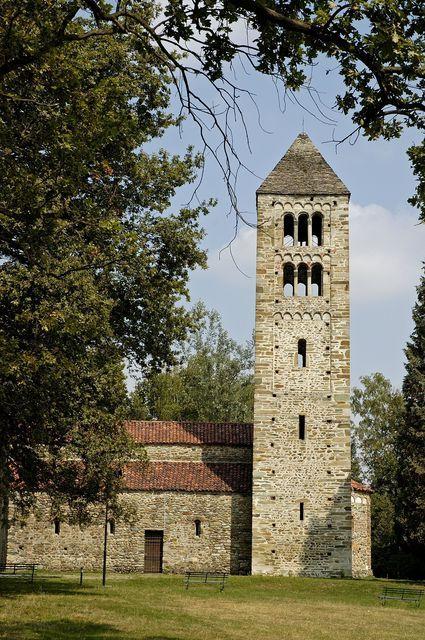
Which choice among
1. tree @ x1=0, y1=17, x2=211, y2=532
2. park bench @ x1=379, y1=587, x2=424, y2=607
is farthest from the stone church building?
tree @ x1=0, y1=17, x2=211, y2=532

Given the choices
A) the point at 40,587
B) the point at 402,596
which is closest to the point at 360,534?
the point at 402,596

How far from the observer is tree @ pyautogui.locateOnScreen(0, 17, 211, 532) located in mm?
9797

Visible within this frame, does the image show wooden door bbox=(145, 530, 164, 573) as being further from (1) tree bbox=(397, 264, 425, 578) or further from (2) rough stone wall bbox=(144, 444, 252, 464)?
(1) tree bbox=(397, 264, 425, 578)

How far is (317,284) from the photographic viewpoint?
33062 millimetres

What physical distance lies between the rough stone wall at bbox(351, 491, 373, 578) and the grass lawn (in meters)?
6.47

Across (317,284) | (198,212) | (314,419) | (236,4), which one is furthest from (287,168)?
(236,4)

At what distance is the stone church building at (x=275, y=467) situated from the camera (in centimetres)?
3006

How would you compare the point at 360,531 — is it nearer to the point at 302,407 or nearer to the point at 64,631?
the point at 302,407

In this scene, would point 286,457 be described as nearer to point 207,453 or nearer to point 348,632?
point 207,453

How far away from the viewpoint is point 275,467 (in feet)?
101

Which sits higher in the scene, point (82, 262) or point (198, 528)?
point (82, 262)

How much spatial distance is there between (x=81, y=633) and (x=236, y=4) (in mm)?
10616

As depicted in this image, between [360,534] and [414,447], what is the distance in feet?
17.3

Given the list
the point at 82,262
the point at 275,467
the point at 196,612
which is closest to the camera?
the point at 82,262
